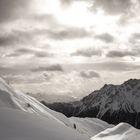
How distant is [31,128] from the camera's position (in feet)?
45.5

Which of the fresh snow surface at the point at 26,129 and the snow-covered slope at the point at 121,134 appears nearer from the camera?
the fresh snow surface at the point at 26,129

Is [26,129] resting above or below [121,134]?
above

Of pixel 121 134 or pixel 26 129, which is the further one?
pixel 121 134

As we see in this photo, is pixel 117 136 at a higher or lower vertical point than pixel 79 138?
lower

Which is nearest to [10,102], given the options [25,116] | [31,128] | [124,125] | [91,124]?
[25,116]

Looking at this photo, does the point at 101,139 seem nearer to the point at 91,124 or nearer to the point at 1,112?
the point at 1,112

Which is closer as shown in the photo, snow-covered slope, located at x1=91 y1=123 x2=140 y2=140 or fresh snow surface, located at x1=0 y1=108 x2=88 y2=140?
fresh snow surface, located at x1=0 y1=108 x2=88 y2=140

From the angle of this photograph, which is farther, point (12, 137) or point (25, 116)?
point (25, 116)

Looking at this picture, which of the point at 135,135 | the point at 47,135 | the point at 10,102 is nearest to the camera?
the point at 47,135

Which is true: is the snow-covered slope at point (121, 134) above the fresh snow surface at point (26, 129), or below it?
below

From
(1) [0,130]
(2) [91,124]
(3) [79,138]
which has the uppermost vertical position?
(1) [0,130]

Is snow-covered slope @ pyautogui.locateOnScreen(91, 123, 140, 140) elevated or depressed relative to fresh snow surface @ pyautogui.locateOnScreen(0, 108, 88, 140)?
depressed

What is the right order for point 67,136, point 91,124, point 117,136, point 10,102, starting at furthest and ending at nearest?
1. point 91,124
2. point 117,136
3. point 10,102
4. point 67,136

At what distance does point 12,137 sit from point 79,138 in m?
4.07
